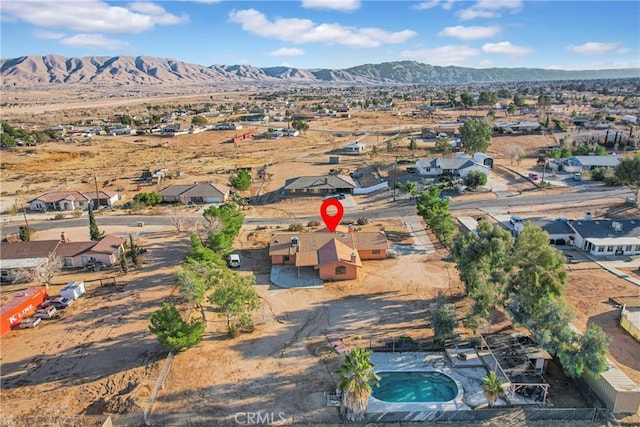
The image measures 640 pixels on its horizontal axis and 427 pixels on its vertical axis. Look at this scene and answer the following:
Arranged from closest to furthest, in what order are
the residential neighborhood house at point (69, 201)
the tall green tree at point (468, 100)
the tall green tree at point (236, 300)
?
the tall green tree at point (236, 300) → the residential neighborhood house at point (69, 201) → the tall green tree at point (468, 100)

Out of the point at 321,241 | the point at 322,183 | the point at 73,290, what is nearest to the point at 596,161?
the point at 322,183

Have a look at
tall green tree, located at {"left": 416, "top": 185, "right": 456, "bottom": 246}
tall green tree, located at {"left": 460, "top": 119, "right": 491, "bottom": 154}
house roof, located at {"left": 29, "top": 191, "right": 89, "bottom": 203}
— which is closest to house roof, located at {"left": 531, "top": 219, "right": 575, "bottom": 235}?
tall green tree, located at {"left": 416, "top": 185, "right": 456, "bottom": 246}

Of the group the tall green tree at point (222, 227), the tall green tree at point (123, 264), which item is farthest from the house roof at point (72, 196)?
the tall green tree at point (222, 227)

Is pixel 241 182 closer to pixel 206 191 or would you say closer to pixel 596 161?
pixel 206 191

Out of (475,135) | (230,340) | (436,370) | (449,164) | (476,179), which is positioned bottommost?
(230,340)

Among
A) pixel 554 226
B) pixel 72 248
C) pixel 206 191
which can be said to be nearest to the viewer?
pixel 72 248

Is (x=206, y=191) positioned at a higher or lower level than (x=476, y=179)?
lower

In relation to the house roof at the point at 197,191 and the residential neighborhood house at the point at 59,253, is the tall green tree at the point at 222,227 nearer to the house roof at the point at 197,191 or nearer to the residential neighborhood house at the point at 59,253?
the residential neighborhood house at the point at 59,253

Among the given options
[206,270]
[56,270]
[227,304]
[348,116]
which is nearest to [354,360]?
[227,304]
